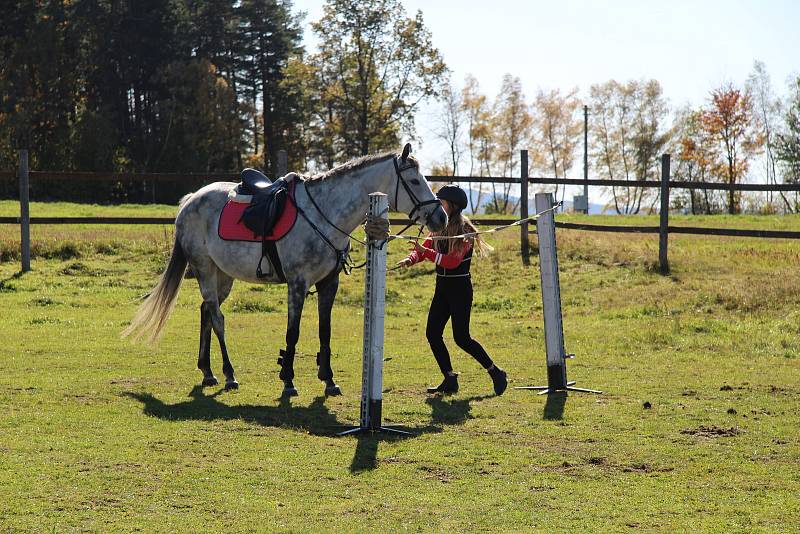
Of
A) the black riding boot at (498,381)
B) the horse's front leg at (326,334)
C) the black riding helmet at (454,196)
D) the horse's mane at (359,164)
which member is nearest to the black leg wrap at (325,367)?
the horse's front leg at (326,334)

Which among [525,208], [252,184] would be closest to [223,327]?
[252,184]

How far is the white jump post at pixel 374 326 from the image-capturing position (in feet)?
25.5

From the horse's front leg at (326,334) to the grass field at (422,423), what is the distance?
231mm

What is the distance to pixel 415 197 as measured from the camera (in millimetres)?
9359

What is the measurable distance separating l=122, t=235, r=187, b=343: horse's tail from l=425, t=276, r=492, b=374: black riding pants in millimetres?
2971

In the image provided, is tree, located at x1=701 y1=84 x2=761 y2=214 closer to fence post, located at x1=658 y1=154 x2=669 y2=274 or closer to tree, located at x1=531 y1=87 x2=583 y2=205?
tree, located at x1=531 y1=87 x2=583 y2=205

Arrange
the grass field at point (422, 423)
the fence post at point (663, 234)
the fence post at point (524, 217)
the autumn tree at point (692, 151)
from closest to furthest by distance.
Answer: the grass field at point (422, 423) → the fence post at point (663, 234) → the fence post at point (524, 217) → the autumn tree at point (692, 151)

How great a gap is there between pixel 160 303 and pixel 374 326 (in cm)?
395

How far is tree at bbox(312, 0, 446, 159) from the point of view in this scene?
49188mm

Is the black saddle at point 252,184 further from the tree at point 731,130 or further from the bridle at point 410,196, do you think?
the tree at point 731,130

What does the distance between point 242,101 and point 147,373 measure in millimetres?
47871

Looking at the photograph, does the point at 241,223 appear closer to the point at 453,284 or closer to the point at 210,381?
the point at 210,381

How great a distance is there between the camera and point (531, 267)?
19531 millimetres

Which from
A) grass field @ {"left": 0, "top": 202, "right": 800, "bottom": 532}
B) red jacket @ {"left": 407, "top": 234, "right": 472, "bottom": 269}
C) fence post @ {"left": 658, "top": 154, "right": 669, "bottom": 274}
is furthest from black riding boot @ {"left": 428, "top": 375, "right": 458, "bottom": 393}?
fence post @ {"left": 658, "top": 154, "right": 669, "bottom": 274}
